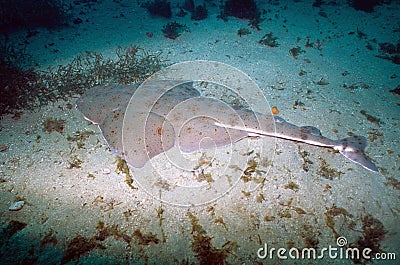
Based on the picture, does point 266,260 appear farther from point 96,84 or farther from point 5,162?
point 96,84

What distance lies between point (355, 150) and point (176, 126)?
3358 mm

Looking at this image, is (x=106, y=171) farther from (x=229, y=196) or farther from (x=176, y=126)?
(x=229, y=196)

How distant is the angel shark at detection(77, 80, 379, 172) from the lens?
3979mm

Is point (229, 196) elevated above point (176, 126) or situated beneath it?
situated beneath

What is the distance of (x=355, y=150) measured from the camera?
4.12 m

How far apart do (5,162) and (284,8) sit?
12670mm

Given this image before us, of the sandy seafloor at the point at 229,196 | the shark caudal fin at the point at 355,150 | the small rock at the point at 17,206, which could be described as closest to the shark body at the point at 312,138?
the shark caudal fin at the point at 355,150

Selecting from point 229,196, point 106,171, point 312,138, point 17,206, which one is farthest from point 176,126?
point 17,206

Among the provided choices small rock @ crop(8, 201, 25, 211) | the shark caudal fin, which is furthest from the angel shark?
small rock @ crop(8, 201, 25, 211)

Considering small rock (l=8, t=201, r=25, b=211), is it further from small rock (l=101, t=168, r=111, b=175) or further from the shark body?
the shark body

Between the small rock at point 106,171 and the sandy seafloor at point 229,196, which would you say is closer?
the sandy seafloor at point 229,196

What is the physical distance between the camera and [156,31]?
929 centimetres

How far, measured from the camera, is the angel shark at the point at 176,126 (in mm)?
3979

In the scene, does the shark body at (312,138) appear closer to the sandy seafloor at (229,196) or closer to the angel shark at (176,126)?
the angel shark at (176,126)
